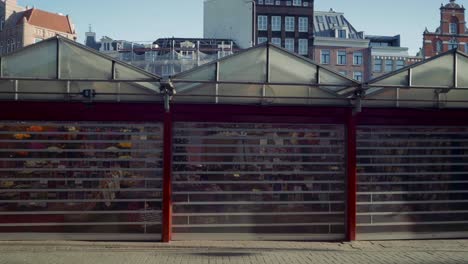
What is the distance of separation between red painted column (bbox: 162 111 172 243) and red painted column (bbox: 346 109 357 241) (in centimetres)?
375

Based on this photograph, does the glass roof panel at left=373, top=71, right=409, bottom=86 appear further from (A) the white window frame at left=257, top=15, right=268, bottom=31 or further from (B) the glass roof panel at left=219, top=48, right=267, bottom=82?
(A) the white window frame at left=257, top=15, right=268, bottom=31

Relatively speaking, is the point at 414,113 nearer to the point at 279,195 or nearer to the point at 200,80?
the point at 279,195

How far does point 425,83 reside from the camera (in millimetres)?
10547

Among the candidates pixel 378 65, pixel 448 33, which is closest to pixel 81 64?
pixel 448 33

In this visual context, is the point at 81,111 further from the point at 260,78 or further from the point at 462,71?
the point at 462,71

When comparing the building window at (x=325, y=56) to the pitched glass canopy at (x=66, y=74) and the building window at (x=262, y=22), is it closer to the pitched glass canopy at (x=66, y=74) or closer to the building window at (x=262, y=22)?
the building window at (x=262, y=22)

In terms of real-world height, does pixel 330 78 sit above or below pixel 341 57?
below

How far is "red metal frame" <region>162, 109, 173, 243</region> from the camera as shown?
1011 centimetres

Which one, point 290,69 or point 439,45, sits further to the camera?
point 439,45

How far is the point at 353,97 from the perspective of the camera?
10328 mm

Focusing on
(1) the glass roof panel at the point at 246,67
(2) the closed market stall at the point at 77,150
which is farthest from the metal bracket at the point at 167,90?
(1) the glass roof panel at the point at 246,67

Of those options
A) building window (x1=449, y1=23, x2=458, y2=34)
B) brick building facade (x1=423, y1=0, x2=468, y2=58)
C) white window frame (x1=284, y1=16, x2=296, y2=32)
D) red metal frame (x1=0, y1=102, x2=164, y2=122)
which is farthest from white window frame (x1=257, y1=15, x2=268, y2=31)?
red metal frame (x1=0, y1=102, x2=164, y2=122)

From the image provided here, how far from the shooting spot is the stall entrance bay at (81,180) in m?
10.1

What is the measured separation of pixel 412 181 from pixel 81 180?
7.10 meters
